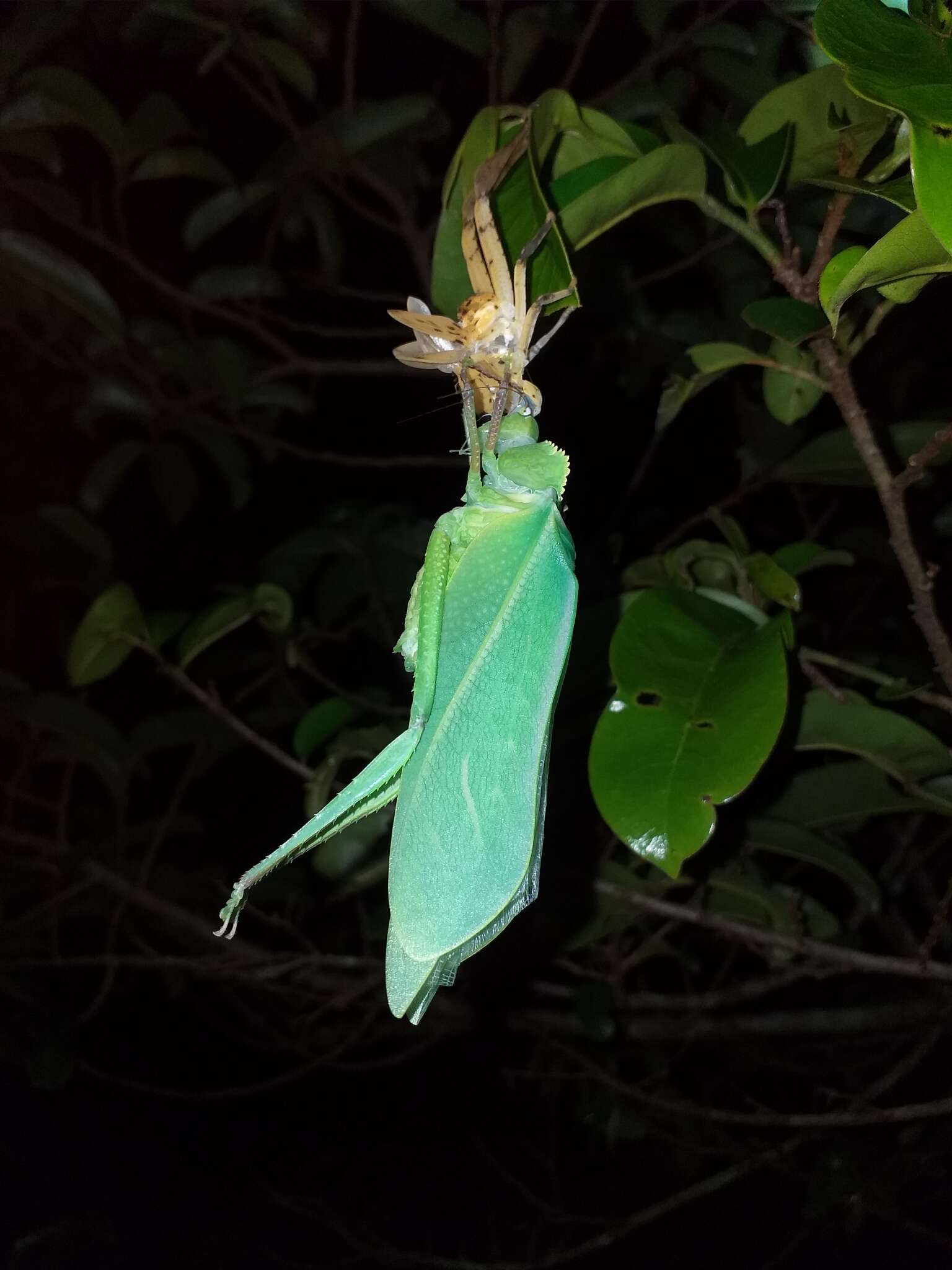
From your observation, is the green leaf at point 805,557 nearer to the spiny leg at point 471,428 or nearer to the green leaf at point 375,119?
the spiny leg at point 471,428

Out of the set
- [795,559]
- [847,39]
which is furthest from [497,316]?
[795,559]

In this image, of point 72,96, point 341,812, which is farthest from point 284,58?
point 341,812

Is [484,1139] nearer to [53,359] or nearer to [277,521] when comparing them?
[277,521]

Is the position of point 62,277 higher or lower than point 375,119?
lower

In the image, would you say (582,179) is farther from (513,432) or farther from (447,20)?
(447,20)

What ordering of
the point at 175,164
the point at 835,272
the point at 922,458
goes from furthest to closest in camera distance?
1. the point at 175,164
2. the point at 922,458
3. the point at 835,272

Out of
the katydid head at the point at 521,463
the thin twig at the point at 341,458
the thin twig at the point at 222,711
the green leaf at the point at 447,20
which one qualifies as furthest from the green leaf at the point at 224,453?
the katydid head at the point at 521,463

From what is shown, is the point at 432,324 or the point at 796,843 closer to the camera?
the point at 432,324
